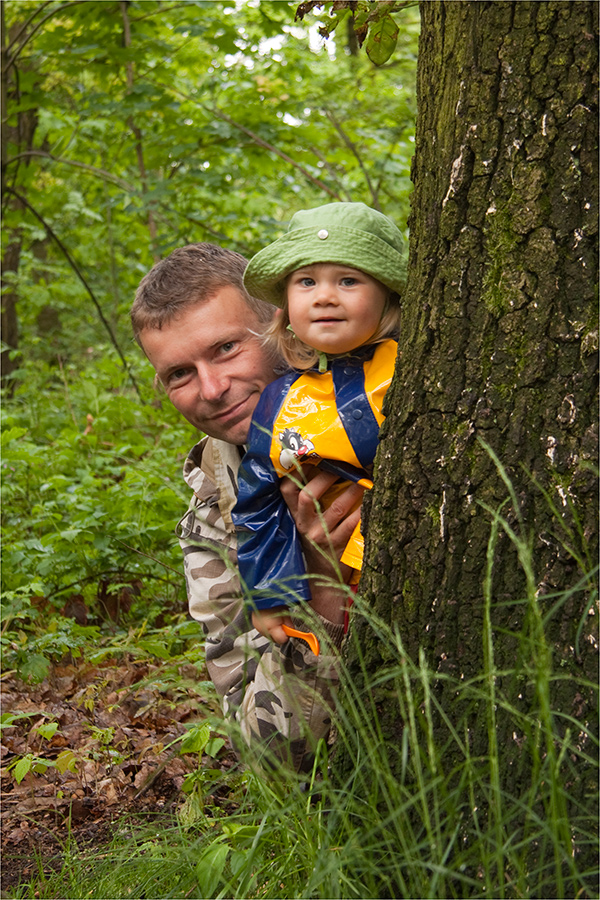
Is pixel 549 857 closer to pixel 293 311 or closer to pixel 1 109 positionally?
pixel 293 311

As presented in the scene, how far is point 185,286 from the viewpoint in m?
2.69

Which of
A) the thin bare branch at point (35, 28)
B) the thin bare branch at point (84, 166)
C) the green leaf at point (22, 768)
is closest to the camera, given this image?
the green leaf at point (22, 768)

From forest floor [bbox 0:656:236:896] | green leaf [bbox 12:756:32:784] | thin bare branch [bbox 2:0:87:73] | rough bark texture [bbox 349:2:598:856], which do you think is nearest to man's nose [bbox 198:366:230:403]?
forest floor [bbox 0:656:236:896]

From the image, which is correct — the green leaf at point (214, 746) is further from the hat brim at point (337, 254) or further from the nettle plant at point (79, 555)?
the hat brim at point (337, 254)

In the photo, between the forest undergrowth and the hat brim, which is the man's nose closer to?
the hat brim

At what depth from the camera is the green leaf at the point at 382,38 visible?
2.18 meters

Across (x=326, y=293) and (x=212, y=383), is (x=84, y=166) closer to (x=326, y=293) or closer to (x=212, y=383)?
(x=212, y=383)

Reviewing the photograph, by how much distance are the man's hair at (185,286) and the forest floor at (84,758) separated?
1178 millimetres

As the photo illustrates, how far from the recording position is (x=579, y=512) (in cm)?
145

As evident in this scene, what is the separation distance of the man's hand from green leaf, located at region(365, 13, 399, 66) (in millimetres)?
1184

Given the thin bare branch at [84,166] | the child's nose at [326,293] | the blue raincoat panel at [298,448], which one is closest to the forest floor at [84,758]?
the blue raincoat panel at [298,448]

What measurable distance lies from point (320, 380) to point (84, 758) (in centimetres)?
161

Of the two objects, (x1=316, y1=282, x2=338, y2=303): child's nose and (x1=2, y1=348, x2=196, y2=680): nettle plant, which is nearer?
(x1=316, y1=282, x2=338, y2=303): child's nose

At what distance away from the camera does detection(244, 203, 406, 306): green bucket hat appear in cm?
222
